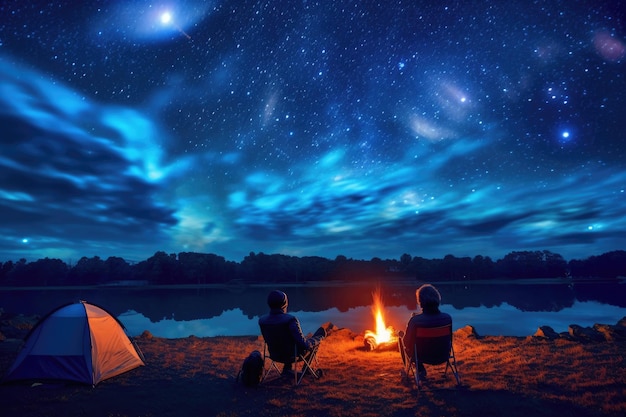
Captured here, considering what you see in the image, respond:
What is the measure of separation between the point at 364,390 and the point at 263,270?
11461cm

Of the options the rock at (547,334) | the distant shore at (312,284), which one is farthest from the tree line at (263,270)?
the rock at (547,334)

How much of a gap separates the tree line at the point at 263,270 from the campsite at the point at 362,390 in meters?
109

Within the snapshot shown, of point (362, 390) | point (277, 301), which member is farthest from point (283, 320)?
point (362, 390)

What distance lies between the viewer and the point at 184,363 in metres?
9.30

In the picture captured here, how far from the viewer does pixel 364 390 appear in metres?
6.86

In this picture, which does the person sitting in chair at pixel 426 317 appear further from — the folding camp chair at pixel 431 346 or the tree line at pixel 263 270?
the tree line at pixel 263 270

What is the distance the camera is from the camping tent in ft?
24.7

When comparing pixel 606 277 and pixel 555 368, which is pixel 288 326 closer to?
pixel 555 368

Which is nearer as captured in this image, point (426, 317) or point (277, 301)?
point (426, 317)

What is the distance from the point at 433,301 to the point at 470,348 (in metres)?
4.81

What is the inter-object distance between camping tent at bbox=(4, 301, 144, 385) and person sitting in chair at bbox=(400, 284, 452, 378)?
258 inches

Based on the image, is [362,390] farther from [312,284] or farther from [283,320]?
[312,284]

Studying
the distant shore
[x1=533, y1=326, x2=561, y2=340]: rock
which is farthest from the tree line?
[x1=533, y1=326, x2=561, y2=340]: rock

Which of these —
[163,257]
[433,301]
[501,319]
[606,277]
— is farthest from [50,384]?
[606,277]
